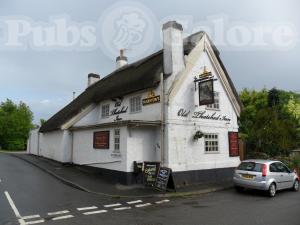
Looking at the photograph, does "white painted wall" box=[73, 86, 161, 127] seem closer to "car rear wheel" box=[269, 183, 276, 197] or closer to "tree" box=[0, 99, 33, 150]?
"car rear wheel" box=[269, 183, 276, 197]

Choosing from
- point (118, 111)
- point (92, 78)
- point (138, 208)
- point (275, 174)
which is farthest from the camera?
point (92, 78)

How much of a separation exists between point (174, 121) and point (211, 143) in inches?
128

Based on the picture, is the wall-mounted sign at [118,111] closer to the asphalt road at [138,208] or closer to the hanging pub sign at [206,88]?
the hanging pub sign at [206,88]

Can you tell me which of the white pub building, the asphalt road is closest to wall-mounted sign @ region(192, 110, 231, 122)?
the white pub building

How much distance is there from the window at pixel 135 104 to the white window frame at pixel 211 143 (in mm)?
4092

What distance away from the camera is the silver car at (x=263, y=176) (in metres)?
13.3

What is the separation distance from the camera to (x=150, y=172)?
14.5 meters

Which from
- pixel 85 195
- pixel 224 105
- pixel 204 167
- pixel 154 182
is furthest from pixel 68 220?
pixel 224 105

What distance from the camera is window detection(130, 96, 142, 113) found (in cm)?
1755

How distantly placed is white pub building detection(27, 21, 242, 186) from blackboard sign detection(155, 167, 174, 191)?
1131 millimetres

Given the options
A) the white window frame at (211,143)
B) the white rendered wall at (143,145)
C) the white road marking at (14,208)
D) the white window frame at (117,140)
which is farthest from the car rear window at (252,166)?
the white road marking at (14,208)

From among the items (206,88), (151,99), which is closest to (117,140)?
(151,99)

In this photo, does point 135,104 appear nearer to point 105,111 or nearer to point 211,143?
point 105,111

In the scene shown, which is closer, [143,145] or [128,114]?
[143,145]
